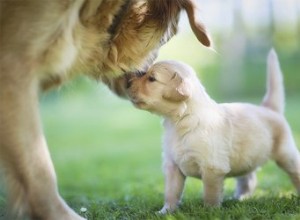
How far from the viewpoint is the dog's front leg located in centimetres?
261

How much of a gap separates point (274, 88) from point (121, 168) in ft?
11.3

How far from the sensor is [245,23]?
71.4 feet

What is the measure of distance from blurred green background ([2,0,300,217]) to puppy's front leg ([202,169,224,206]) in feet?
2.52

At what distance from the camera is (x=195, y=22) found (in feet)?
11.1

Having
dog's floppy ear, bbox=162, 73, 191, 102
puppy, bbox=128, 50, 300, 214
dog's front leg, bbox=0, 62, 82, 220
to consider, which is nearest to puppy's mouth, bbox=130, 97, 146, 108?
puppy, bbox=128, 50, 300, 214

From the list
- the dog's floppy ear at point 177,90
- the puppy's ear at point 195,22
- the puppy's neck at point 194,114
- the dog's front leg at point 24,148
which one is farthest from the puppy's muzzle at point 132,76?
the dog's front leg at point 24,148

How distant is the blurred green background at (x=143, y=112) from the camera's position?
19.1ft

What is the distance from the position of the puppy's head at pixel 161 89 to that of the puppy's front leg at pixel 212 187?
1.42ft

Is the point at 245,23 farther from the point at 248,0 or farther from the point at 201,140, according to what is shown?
the point at 201,140

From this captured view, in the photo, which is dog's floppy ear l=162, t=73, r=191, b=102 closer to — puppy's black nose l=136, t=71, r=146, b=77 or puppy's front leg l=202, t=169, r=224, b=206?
puppy's black nose l=136, t=71, r=146, b=77

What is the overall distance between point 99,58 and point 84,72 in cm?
11

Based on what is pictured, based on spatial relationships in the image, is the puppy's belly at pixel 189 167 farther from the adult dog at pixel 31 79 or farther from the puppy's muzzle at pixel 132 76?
the adult dog at pixel 31 79

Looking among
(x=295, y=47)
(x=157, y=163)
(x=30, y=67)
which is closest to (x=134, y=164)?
(x=157, y=163)

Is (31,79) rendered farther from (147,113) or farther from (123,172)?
(147,113)
